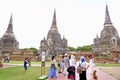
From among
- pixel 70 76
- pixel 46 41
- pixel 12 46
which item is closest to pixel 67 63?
pixel 70 76

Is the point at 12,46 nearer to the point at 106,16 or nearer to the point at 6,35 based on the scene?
the point at 6,35

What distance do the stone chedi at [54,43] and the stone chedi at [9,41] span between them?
11302 millimetres

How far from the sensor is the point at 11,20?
3226 inches

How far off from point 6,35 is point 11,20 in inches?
276

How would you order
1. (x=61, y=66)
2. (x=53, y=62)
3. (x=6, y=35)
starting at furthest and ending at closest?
(x=6, y=35) → (x=61, y=66) → (x=53, y=62)

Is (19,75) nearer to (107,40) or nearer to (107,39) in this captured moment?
(107,40)

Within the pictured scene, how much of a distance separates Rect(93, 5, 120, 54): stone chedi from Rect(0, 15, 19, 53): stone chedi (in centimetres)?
2984

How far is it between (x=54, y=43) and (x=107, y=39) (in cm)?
1849

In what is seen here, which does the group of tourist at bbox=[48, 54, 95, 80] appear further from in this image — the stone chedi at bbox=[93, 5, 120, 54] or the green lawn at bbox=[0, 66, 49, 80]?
the stone chedi at bbox=[93, 5, 120, 54]

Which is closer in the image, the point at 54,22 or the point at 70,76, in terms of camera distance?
the point at 70,76

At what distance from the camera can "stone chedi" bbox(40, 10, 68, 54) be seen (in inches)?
2719

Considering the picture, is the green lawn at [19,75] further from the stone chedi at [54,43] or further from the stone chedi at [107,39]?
the stone chedi at [107,39]

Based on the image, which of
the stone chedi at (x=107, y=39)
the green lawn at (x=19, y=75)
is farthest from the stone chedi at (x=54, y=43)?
the green lawn at (x=19, y=75)

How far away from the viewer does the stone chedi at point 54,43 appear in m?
69.1
